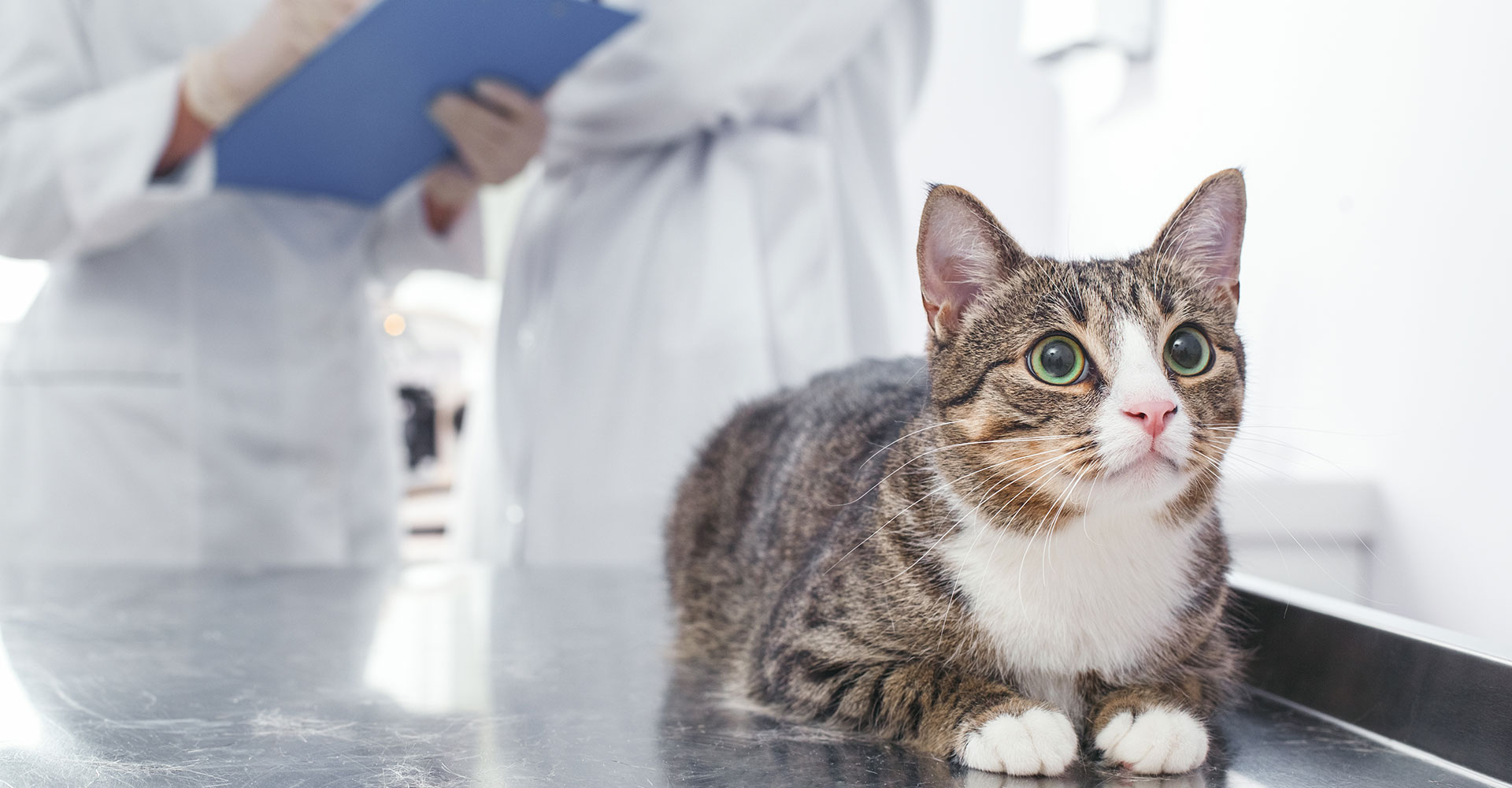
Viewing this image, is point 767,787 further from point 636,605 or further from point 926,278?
point 636,605

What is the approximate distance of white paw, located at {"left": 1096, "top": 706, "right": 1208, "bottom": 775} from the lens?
0.73 metres

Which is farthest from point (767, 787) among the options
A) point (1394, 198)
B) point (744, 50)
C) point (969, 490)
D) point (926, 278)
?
point (744, 50)

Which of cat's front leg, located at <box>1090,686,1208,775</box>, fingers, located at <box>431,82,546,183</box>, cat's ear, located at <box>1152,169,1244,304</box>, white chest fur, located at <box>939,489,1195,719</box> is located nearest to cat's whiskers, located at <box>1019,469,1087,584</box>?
white chest fur, located at <box>939,489,1195,719</box>

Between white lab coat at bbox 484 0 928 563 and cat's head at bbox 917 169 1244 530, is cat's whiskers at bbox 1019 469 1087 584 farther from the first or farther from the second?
white lab coat at bbox 484 0 928 563

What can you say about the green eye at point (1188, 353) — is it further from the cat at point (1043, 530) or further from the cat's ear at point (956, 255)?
the cat's ear at point (956, 255)

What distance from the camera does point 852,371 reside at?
1369 mm

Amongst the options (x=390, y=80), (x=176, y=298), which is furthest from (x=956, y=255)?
(x=176, y=298)

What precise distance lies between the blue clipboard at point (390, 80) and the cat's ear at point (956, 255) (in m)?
0.74

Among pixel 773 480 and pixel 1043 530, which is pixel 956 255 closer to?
pixel 1043 530

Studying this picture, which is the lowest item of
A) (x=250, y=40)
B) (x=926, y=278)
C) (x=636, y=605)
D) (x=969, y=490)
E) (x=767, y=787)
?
(x=636, y=605)

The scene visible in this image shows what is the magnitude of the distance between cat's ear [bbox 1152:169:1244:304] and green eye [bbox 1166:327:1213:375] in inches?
3.1

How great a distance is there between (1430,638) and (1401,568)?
0.42m

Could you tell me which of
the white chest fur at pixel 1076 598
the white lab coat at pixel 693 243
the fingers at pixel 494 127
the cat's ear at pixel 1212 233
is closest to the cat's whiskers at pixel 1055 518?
the white chest fur at pixel 1076 598

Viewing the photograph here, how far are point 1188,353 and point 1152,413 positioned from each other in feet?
0.36
